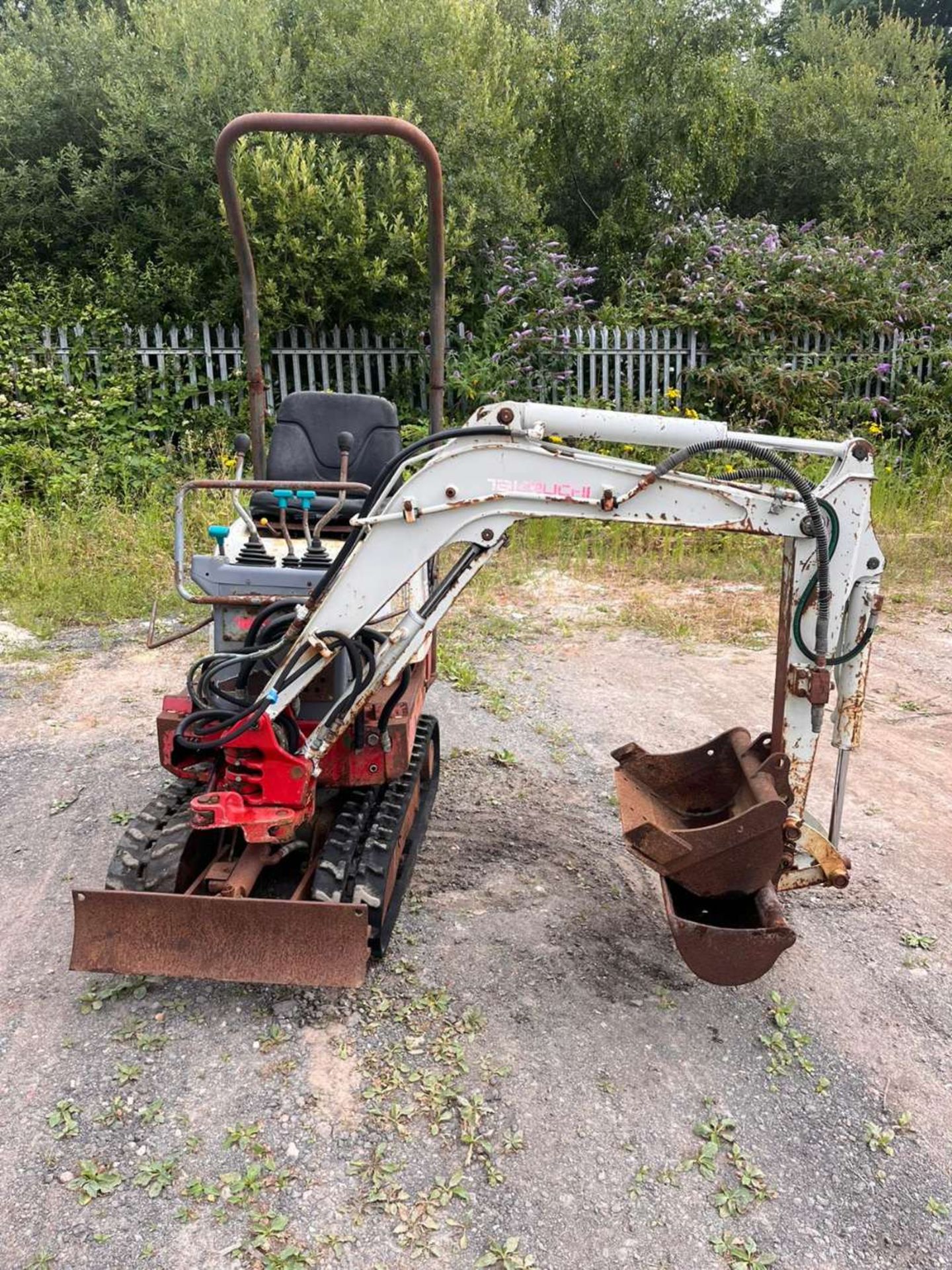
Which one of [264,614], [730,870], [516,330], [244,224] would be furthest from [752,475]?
[516,330]

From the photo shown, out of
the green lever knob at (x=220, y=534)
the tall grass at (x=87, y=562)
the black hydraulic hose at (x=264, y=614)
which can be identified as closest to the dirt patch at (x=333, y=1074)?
the black hydraulic hose at (x=264, y=614)

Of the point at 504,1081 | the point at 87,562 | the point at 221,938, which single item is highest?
the point at 221,938

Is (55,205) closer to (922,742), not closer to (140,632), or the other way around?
(140,632)

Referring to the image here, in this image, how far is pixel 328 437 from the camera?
4.68 metres

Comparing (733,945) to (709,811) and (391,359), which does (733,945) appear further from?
(391,359)

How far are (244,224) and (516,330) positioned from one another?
6.39 metres

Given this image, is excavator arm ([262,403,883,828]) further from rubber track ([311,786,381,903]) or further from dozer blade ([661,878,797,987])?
dozer blade ([661,878,797,987])

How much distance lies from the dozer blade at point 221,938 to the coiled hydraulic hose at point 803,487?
1531 mm

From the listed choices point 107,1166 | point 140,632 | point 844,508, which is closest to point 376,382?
point 140,632

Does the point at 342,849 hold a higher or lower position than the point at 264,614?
lower

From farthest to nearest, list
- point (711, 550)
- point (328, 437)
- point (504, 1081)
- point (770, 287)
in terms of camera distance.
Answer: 1. point (770, 287)
2. point (711, 550)
3. point (328, 437)
4. point (504, 1081)

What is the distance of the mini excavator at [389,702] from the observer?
A: 2.84m

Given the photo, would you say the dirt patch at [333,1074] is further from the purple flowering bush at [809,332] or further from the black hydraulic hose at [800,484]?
the purple flowering bush at [809,332]

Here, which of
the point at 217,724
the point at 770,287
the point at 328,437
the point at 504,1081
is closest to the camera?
the point at 504,1081
